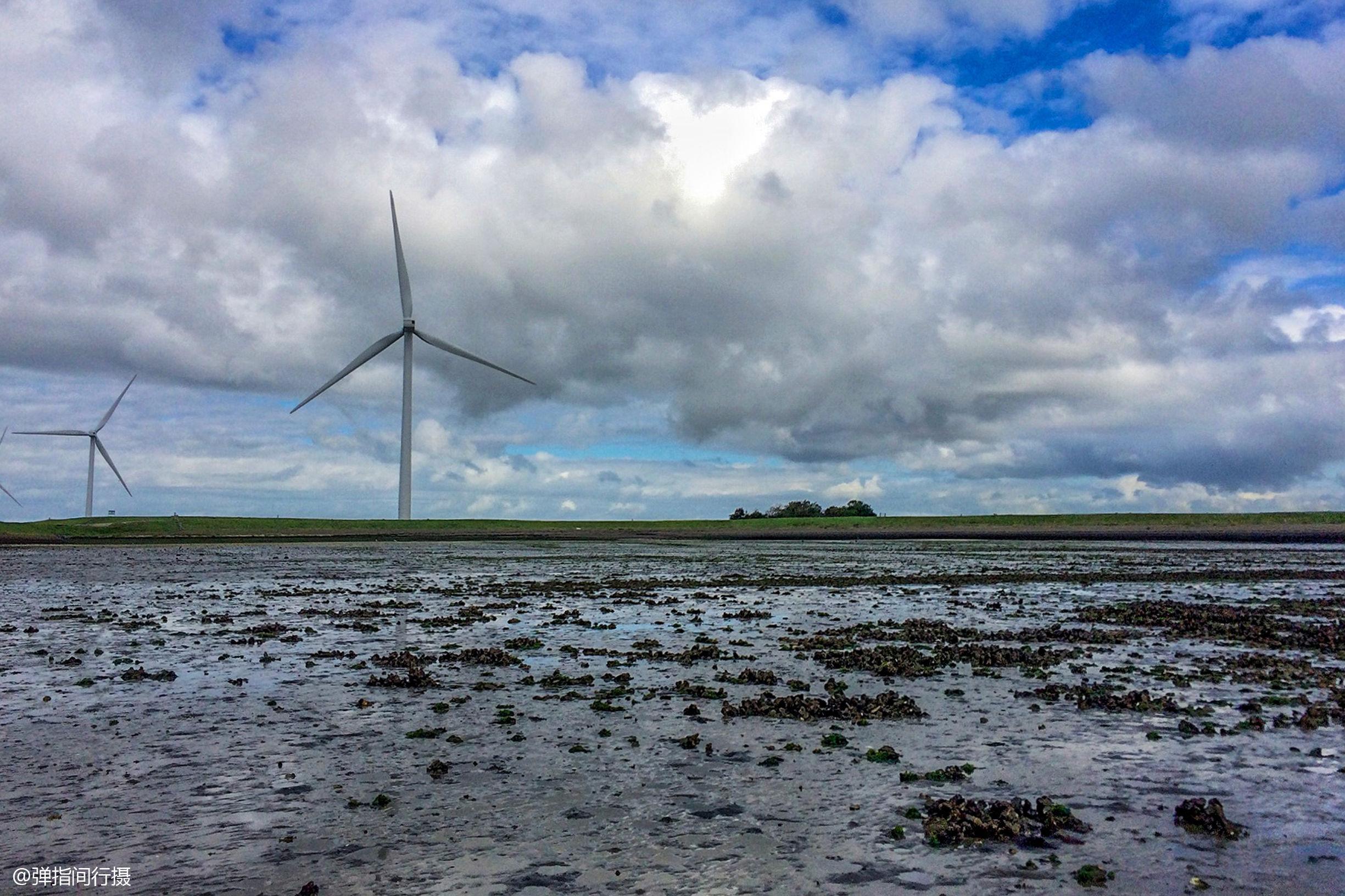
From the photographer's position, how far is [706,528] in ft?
594

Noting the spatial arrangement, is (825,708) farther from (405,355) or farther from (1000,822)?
(405,355)

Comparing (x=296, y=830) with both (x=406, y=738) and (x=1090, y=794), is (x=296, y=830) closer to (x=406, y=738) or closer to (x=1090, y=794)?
(x=406, y=738)

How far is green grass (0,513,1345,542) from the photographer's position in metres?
129

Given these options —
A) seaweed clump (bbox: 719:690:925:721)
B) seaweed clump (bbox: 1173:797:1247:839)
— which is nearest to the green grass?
seaweed clump (bbox: 719:690:925:721)

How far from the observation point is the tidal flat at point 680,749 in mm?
10164

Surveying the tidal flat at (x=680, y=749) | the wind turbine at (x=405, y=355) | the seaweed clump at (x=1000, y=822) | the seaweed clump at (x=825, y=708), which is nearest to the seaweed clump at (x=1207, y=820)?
the tidal flat at (x=680, y=749)

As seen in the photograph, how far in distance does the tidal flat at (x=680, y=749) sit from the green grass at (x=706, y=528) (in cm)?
10016

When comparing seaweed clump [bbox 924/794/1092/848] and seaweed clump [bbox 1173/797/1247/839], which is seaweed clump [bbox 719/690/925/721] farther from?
seaweed clump [bbox 1173/797/1247/839]

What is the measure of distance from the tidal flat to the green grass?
10016cm

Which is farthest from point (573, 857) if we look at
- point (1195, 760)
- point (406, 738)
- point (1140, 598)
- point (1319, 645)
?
point (1140, 598)

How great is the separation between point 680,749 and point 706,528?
167 meters

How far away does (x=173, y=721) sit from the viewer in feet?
55.6

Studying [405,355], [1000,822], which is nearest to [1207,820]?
[1000,822]

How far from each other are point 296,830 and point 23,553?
8895 cm
